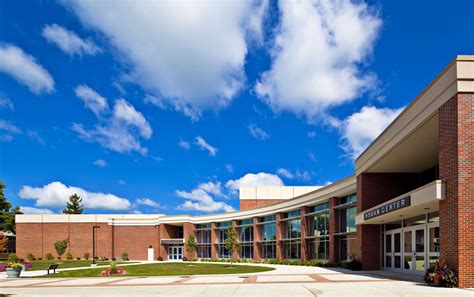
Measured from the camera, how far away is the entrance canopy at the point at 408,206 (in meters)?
16.6

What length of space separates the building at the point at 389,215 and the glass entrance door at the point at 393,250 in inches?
2.4

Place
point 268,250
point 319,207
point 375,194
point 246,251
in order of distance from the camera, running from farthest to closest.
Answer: point 246,251 < point 268,250 < point 319,207 < point 375,194

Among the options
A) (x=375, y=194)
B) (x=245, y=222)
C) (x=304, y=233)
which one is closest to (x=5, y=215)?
(x=245, y=222)

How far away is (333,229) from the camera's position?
112 ft

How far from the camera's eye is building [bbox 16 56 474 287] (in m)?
15.4

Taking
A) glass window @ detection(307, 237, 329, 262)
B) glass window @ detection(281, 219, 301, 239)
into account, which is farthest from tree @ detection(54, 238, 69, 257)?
glass window @ detection(307, 237, 329, 262)

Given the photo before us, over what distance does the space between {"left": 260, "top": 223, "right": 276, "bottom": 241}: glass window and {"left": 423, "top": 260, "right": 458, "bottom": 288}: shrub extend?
3110cm

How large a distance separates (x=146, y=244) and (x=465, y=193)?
174 ft

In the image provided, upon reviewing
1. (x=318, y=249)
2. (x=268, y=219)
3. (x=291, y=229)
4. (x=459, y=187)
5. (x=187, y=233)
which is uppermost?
(x=459, y=187)

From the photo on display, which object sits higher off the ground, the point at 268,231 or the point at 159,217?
the point at 159,217

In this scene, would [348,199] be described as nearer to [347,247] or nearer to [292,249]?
[347,247]

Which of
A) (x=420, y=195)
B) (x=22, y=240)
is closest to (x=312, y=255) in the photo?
(x=420, y=195)

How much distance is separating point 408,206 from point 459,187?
4.41 metres

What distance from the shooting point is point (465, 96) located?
15398 mm
